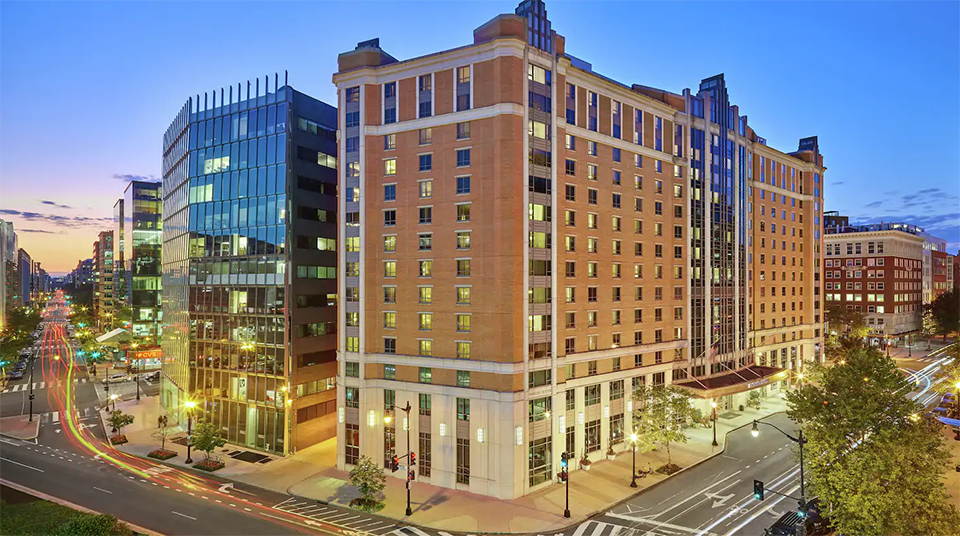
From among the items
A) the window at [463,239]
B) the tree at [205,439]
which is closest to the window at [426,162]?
the window at [463,239]

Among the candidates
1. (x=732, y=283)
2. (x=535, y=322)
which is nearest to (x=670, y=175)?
(x=732, y=283)

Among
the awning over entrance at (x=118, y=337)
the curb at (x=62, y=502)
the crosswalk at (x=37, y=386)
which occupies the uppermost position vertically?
the awning over entrance at (x=118, y=337)

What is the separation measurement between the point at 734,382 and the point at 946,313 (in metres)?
99.2

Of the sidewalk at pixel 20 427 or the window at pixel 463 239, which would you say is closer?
the window at pixel 463 239

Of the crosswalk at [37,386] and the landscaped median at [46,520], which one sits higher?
the landscaped median at [46,520]

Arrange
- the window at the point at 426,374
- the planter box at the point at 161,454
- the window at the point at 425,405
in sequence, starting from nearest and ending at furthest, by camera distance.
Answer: the window at the point at 425,405
the window at the point at 426,374
the planter box at the point at 161,454

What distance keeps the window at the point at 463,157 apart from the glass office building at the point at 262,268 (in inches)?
786

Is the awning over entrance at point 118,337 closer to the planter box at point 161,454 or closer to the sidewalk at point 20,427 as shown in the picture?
the sidewalk at point 20,427

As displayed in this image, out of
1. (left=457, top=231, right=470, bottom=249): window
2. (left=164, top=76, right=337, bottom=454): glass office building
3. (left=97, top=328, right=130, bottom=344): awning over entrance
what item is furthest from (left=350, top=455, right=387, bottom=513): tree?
(left=97, top=328, right=130, bottom=344): awning over entrance

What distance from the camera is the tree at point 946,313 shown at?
119500mm

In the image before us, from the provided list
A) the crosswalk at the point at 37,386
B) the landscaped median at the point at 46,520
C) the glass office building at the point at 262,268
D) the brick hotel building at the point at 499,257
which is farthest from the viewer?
the crosswalk at the point at 37,386

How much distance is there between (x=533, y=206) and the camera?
4397cm

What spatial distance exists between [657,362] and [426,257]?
3053cm

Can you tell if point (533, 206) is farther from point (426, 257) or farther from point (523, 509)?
point (523, 509)
